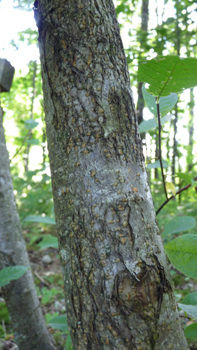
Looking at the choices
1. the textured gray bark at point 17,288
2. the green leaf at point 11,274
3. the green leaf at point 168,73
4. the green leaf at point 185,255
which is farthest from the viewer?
the textured gray bark at point 17,288

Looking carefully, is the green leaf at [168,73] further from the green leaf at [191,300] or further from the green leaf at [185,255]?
the green leaf at [191,300]

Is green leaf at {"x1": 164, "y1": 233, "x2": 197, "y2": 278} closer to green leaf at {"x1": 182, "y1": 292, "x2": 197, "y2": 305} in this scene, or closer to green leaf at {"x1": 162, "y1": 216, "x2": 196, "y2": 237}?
green leaf at {"x1": 182, "y1": 292, "x2": 197, "y2": 305}

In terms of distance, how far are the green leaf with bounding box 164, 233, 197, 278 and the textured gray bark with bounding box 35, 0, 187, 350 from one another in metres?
0.08

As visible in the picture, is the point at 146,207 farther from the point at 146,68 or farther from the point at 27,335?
the point at 27,335

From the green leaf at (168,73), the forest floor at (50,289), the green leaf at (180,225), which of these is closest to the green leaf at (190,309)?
the green leaf at (180,225)

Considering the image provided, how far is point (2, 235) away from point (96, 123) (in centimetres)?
123

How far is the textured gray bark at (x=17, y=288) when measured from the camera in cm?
153

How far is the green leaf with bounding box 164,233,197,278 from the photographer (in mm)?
773

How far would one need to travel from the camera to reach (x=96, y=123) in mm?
735

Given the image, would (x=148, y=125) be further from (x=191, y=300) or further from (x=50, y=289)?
(x=50, y=289)

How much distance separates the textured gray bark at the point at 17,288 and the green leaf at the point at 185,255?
3.92 feet

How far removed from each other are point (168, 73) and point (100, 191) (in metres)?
0.40

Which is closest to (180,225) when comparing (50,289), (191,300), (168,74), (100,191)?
(191,300)

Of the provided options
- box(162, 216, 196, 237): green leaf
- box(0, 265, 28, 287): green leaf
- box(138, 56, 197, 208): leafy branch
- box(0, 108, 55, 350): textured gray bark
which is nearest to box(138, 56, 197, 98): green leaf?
box(138, 56, 197, 208): leafy branch
